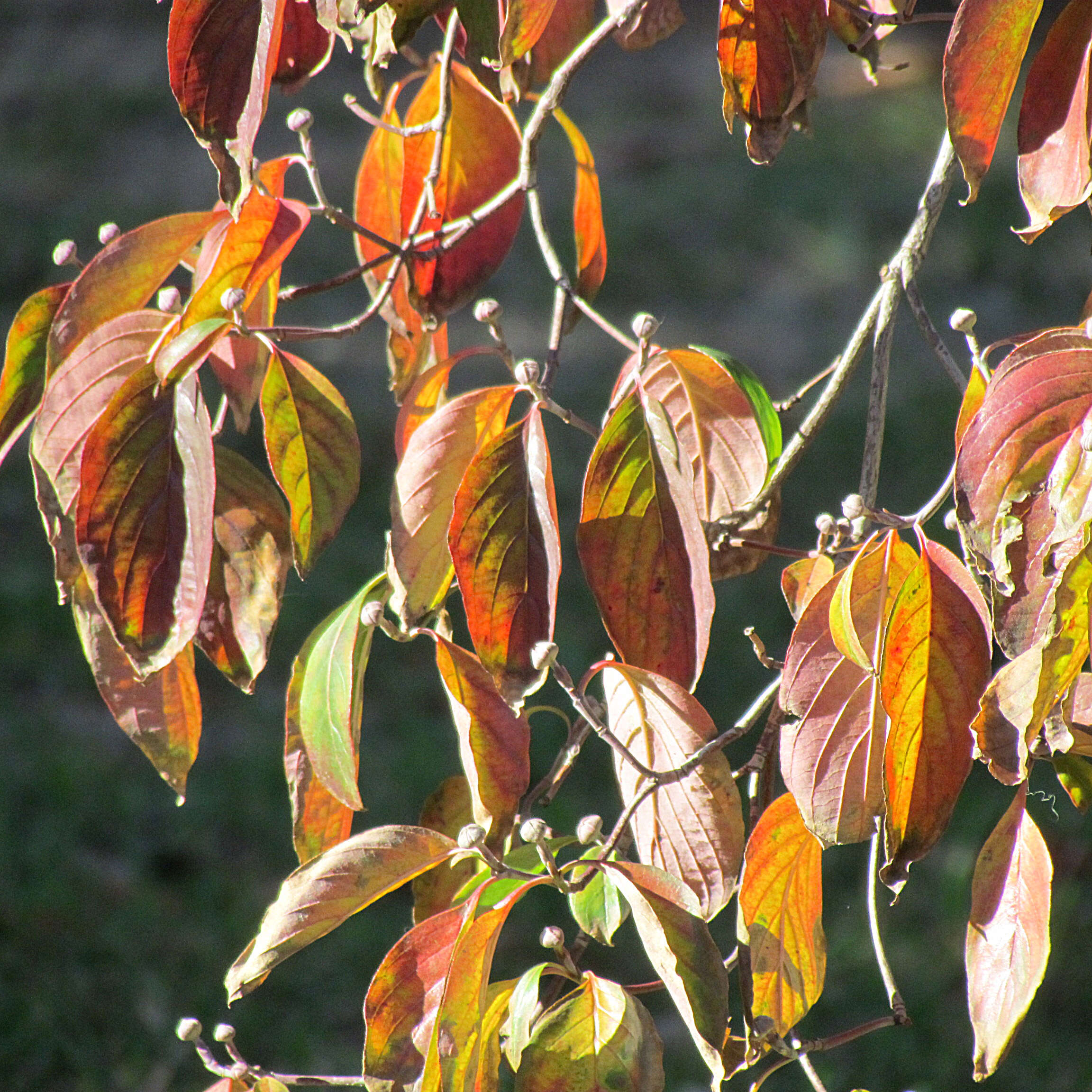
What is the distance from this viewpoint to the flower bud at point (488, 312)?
0.73m

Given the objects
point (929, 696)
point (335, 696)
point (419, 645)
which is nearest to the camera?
point (929, 696)

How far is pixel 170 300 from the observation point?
0.72 meters

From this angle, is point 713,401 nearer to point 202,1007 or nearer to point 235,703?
point 202,1007

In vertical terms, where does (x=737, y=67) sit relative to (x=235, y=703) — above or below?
above

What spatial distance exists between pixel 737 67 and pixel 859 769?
40 centimetres

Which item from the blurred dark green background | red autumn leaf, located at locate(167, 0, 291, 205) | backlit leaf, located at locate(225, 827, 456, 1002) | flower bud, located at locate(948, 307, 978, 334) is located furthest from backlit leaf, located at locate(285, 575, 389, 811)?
the blurred dark green background

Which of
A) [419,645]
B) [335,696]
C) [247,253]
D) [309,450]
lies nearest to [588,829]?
[335,696]

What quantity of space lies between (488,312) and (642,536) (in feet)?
0.53

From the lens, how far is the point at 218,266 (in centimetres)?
67

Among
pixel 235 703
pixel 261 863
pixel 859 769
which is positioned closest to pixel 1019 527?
pixel 859 769

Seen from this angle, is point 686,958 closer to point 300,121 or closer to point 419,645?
point 300,121

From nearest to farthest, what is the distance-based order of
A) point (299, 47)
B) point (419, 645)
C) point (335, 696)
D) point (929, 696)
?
point (929, 696) < point (335, 696) < point (299, 47) < point (419, 645)

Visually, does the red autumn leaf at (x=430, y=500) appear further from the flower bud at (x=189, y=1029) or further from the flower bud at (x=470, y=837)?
the flower bud at (x=189, y=1029)

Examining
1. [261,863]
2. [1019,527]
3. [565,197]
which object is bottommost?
[261,863]
